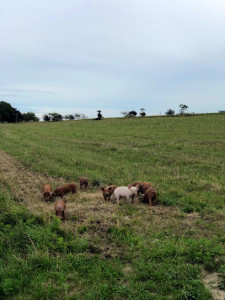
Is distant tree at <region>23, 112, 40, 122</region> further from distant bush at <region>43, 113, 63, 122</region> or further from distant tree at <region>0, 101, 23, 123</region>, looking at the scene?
distant tree at <region>0, 101, 23, 123</region>

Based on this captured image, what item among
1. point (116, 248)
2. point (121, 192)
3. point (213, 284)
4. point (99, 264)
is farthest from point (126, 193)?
point (213, 284)

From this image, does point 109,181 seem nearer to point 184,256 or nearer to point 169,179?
point 169,179

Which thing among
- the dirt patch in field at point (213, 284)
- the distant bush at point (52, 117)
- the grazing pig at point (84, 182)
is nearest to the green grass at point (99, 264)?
the dirt patch in field at point (213, 284)

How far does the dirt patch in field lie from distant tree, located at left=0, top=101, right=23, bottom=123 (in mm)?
91477

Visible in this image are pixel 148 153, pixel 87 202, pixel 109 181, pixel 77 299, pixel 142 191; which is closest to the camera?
pixel 77 299

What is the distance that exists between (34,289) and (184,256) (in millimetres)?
2387

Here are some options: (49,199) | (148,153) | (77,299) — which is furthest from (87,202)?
(148,153)

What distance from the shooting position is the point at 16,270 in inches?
153

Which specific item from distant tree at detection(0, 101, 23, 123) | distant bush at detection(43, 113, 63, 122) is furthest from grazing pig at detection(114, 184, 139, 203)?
distant bush at detection(43, 113, 63, 122)

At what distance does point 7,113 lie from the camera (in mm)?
86562

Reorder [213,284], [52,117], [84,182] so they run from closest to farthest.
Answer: [213,284]
[84,182]
[52,117]

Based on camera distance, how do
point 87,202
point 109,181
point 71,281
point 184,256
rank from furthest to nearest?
point 109,181 → point 87,202 → point 184,256 → point 71,281

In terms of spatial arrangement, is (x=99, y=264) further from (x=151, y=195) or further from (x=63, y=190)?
(x=63, y=190)

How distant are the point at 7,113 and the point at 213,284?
92.3 meters
